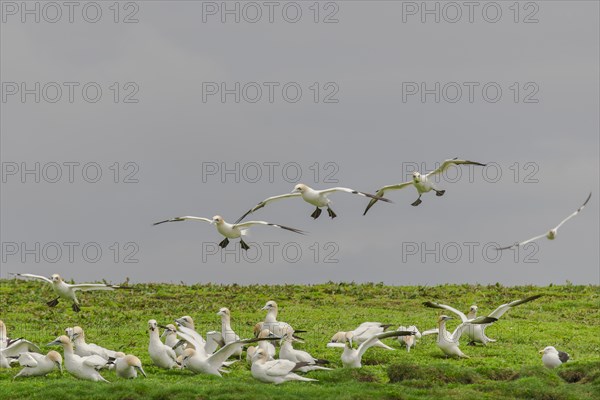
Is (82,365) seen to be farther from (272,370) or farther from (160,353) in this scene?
(272,370)

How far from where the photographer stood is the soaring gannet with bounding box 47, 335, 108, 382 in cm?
2338

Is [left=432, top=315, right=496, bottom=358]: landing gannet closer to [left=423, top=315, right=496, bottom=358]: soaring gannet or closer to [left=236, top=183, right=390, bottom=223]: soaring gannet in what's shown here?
[left=423, top=315, right=496, bottom=358]: soaring gannet

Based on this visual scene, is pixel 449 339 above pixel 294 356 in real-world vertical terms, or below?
above

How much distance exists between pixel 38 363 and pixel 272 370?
495cm

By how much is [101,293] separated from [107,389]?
16.8 m

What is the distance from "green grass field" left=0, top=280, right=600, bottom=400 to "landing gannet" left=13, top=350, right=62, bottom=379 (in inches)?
7.8

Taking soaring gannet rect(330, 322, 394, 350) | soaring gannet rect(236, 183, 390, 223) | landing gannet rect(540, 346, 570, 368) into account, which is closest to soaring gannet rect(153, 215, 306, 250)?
soaring gannet rect(236, 183, 390, 223)

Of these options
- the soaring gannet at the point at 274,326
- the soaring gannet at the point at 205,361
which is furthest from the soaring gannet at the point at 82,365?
the soaring gannet at the point at 274,326

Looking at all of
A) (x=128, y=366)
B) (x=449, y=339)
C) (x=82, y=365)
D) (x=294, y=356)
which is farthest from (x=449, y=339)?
(x=82, y=365)

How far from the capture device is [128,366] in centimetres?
2338

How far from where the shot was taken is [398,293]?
3878 cm

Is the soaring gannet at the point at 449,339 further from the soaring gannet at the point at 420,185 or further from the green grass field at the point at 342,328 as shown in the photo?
the soaring gannet at the point at 420,185

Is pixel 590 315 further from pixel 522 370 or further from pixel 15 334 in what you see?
pixel 15 334

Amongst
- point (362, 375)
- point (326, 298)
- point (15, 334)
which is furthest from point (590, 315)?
point (15, 334)
